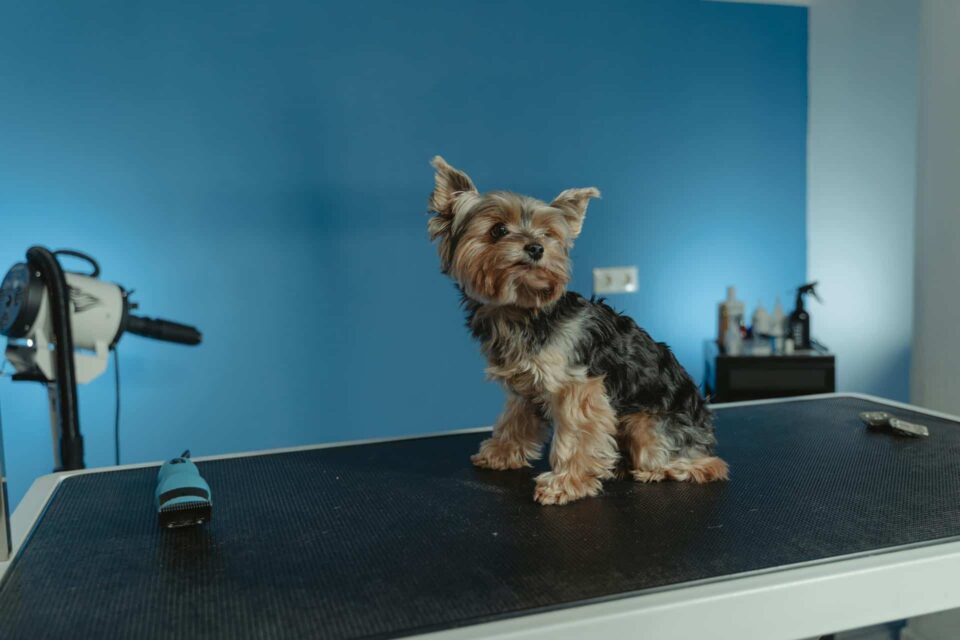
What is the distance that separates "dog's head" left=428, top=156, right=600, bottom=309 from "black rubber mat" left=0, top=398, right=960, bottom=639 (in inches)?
14.2

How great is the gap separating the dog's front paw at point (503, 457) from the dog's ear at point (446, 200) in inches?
15.4

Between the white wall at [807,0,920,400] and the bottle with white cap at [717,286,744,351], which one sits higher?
the white wall at [807,0,920,400]

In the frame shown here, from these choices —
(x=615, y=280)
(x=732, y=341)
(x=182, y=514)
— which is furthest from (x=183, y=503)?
(x=732, y=341)

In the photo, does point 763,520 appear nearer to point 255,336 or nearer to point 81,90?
point 255,336

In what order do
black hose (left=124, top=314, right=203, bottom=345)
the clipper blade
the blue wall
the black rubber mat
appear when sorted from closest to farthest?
1. the black rubber mat
2. the clipper blade
3. black hose (left=124, top=314, right=203, bottom=345)
4. the blue wall

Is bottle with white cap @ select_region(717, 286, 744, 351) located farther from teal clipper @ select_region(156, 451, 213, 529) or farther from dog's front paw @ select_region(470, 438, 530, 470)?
teal clipper @ select_region(156, 451, 213, 529)

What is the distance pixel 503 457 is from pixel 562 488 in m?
0.23

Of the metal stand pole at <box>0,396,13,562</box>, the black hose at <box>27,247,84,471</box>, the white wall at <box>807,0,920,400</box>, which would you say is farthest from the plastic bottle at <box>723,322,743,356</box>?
the metal stand pole at <box>0,396,13,562</box>

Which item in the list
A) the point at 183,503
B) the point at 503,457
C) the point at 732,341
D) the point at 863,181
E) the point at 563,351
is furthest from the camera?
the point at 863,181

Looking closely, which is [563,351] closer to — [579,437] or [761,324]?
[579,437]

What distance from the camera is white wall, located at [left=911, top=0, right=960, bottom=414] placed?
7.17 ft

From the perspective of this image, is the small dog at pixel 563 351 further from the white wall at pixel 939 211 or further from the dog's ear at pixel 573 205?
the white wall at pixel 939 211

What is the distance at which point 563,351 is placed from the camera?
1312mm

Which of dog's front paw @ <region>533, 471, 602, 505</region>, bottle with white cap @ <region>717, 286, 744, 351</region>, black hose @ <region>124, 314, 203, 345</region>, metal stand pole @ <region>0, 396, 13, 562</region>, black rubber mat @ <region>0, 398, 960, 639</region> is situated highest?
black hose @ <region>124, 314, 203, 345</region>
